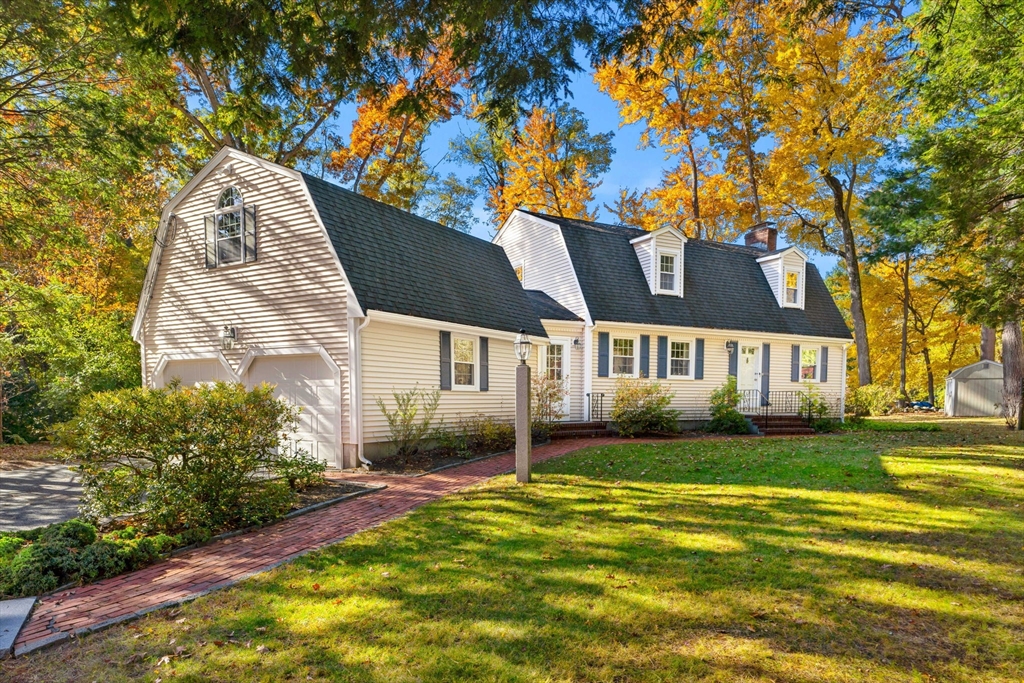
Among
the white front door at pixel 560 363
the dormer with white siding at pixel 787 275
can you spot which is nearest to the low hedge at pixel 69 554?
the white front door at pixel 560 363

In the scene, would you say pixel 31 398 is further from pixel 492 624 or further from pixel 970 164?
pixel 970 164

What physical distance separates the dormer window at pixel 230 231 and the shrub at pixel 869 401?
2186 cm

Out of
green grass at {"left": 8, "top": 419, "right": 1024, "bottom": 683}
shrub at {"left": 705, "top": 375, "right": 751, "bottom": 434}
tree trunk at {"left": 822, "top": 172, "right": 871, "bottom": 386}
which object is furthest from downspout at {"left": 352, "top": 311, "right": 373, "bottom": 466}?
tree trunk at {"left": 822, "top": 172, "right": 871, "bottom": 386}

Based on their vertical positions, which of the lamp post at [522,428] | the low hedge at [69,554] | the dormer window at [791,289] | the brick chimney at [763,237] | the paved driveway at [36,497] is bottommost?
the paved driveway at [36,497]

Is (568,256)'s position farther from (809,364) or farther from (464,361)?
(809,364)

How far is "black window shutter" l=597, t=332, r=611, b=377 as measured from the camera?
16188 mm

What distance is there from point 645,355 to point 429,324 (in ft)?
27.5

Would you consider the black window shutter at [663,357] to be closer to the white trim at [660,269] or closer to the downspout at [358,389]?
the white trim at [660,269]

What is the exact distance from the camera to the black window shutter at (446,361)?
12031mm

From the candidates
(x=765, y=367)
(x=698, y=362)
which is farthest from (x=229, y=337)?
(x=765, y=367)

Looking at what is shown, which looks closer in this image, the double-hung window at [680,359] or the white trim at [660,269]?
the double-hung window at [680,359]

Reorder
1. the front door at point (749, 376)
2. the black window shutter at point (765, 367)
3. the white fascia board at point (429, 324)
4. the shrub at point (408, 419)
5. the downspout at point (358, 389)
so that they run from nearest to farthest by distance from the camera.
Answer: the downspout at point (358, 389), the white fascia board at point (429, 324), the shrub at point (408, 419), the front door at point (749, 376), the black window shutter at point (765, 367)

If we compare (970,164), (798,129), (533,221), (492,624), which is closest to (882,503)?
(492,624)

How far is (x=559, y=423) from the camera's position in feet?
47.6
